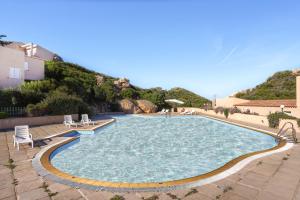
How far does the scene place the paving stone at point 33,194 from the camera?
12.0ft

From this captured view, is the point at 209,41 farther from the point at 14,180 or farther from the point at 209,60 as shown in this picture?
the point at 14,180

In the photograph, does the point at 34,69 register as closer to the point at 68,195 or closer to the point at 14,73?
the point at 14,73

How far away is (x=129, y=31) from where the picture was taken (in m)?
20.1

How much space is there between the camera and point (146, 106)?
30.7m

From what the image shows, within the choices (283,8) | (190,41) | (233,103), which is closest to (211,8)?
(283,8)

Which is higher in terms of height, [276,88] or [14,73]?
[14,73]

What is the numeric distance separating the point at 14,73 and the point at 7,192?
59.5 ft

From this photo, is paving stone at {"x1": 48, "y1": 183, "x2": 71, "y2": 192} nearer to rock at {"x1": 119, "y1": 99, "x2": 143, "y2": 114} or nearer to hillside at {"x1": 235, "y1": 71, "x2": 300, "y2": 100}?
rock at {"x1": 119, "y1": 99, "x2": 143, "y2": 114}

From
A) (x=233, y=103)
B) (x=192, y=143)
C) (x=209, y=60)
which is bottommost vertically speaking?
(x=192, y=143)

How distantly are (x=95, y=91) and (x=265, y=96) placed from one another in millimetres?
33108

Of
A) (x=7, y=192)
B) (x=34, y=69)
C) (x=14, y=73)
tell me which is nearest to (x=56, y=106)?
(x=14, y=73)

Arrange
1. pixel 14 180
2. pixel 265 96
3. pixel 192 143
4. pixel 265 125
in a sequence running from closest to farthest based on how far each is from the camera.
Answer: pixel 14 180 < pixel 192 143 < pixel 265 125 < pixel 265 96

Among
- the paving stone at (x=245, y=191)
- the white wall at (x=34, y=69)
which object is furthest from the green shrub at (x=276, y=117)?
the white wall at (x=34, y=69)

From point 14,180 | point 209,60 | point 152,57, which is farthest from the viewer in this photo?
point 152,57
